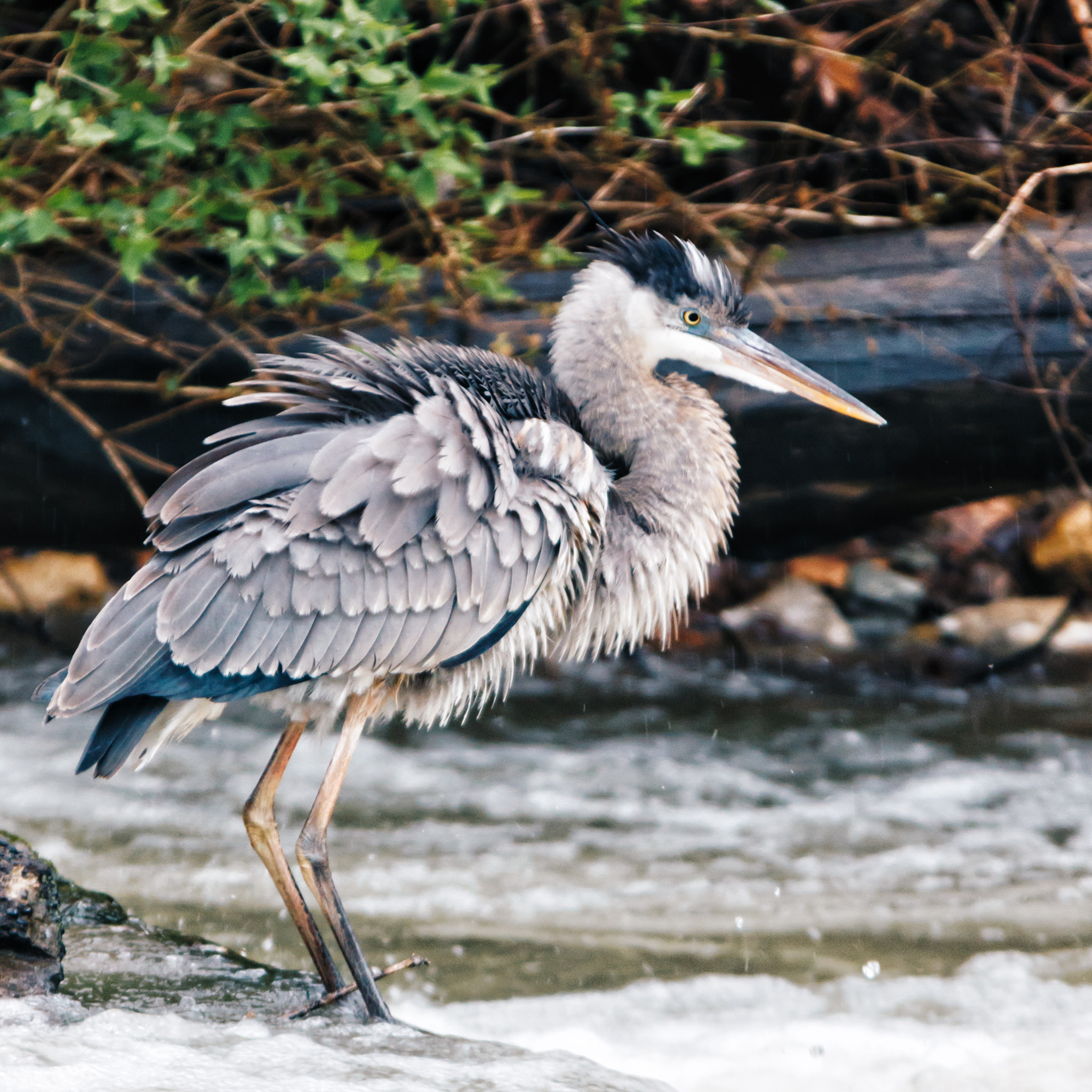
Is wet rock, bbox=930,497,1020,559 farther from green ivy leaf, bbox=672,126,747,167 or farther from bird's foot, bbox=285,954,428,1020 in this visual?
bird's foot, bbox=285,954,428,1020

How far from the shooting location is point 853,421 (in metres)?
4.86

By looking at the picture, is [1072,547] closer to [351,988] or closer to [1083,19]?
[1083,19]

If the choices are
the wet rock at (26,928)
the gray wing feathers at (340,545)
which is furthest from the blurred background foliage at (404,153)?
the wet rock at (26,928)

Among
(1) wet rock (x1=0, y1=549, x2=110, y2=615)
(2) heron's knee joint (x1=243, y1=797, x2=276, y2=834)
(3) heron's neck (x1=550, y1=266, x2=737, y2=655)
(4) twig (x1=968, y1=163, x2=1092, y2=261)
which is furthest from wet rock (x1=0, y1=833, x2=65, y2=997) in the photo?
(1) wet rock (x1=0, y1=549, x2=110, y2=615)

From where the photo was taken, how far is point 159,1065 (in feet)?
7.32

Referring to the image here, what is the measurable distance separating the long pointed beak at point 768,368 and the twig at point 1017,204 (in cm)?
114

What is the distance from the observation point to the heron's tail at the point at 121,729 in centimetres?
270

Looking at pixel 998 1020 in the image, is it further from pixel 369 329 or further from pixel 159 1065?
pixel 369 329

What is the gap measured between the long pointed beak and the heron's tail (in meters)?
1.66

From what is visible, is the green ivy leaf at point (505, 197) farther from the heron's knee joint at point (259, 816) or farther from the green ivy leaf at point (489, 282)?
the heron's knee joint at point (259, 816)

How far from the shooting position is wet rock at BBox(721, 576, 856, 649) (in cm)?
606

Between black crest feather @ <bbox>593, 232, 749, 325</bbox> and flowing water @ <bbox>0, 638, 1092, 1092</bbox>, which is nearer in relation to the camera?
flowing water @ <bbox>0, 638, 1092, 1092</bbox>

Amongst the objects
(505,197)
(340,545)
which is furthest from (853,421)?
(340,545)

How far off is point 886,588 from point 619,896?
3.07m
